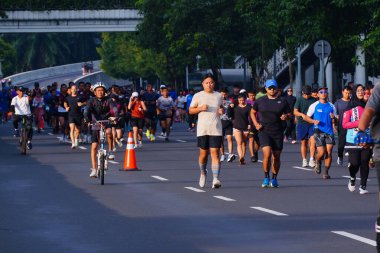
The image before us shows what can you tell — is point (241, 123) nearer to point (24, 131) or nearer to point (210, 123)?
point (24, 131)

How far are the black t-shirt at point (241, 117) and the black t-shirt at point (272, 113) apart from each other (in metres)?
7.55

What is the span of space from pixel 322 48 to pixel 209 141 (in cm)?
2036

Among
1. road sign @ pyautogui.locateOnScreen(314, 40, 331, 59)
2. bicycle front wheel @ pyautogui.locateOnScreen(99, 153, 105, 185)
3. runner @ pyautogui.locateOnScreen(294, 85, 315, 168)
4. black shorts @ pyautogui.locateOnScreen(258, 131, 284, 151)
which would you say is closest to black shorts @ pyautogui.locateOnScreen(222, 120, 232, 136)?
runner @ pyautogui.locateOnScreen(294, 85, 315, 168)

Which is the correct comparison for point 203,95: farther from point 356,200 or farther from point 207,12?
point 207,12

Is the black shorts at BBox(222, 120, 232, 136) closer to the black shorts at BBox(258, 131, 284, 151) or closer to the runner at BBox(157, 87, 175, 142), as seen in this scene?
the black shorts at BBox(258, 131, 284, 151)

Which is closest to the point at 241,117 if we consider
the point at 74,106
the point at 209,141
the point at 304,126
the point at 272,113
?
the point at 304,126

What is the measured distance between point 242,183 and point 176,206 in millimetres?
4785

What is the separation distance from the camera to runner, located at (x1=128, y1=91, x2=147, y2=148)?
121 ft

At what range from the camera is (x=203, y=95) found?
70.0 feet

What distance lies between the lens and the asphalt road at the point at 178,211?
44.4 ft

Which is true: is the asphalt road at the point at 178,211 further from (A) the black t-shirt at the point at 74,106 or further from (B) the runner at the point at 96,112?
(A) the black t-shirt at the point at 74,106

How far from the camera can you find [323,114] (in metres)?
23.9

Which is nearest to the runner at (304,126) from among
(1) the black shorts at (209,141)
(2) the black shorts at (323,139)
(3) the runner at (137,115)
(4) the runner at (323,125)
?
(4) the runner at (323,125)

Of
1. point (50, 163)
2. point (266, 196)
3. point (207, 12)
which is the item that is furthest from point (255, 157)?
point (207, 12)
